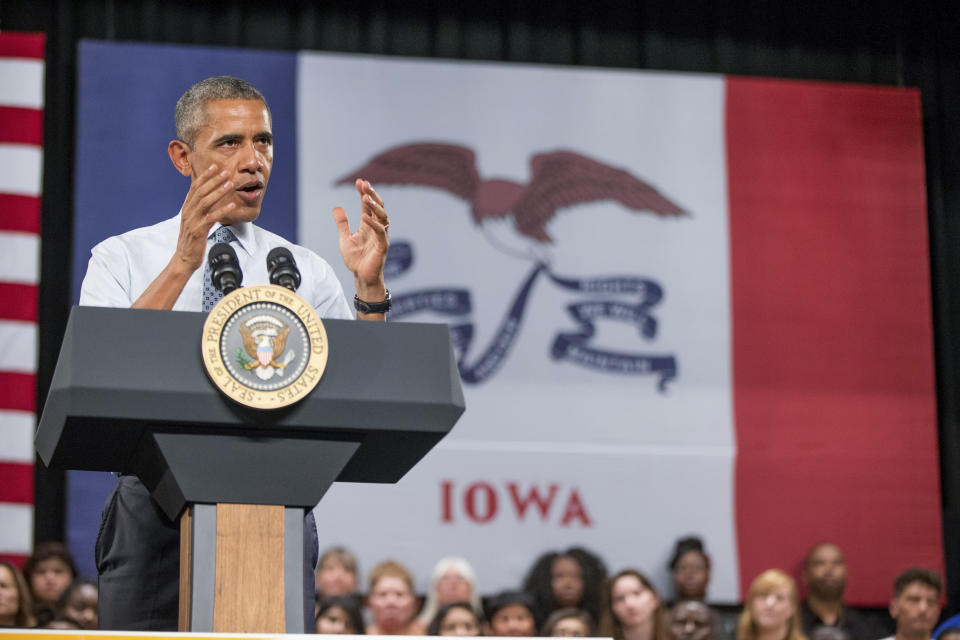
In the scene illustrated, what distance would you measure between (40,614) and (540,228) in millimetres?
2652

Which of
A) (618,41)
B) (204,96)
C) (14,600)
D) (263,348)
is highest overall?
(618,41)

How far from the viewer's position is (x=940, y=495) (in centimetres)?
634

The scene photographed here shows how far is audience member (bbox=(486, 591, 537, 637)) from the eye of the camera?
4551mm

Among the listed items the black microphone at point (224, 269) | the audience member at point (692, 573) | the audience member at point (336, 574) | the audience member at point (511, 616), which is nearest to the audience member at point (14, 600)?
the audience member at point (336, 574)

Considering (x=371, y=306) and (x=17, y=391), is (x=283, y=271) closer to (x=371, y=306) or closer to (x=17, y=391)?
(x=371, y=306)

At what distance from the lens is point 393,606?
4695 millimetres

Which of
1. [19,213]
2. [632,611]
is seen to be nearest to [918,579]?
[632,611]

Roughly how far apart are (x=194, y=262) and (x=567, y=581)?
3.79 metres

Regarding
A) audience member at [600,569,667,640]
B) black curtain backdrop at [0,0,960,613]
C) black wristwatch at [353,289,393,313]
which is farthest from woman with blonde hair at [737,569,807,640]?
black wristwatch at [353,289,393,313]

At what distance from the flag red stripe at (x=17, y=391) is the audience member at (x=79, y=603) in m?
1.21

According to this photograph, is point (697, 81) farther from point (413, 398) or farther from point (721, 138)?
point (413, 398)

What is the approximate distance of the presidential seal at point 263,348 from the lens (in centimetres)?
149

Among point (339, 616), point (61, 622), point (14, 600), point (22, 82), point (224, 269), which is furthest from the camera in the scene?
point (22, 82)

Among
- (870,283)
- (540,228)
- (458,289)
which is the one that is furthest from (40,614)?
(870,283)
